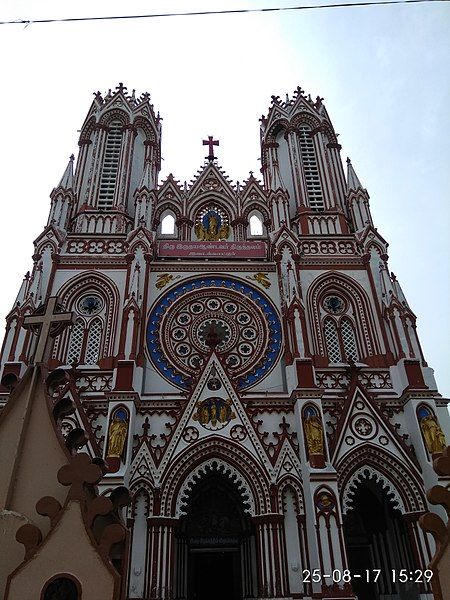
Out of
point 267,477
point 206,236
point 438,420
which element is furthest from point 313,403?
point 206,236

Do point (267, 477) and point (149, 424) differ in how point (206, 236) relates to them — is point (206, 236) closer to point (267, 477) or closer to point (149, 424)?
point (149, 424)

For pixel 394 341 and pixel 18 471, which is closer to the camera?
pixel 18 471

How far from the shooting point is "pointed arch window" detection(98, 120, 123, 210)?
20750 millimetres

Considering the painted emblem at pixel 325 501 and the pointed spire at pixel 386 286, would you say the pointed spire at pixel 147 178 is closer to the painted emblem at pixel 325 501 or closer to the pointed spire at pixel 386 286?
the pointed spire at pixel 386 286

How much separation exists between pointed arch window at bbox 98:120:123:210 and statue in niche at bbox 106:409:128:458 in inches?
388

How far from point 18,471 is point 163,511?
7623mm

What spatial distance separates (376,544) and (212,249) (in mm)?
11159

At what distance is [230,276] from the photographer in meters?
18.1

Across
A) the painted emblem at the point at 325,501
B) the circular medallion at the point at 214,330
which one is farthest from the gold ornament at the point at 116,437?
the painted emblem at the point at 325,501

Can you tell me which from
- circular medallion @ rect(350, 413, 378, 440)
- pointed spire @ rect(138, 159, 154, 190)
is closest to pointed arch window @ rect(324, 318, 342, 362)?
circular medallion @ rect(350, 413, 378, 440)

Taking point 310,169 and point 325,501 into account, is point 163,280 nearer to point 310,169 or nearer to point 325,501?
point 310,169

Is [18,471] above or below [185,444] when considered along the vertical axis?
below

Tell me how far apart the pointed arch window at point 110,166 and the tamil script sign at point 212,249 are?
3631 millimetres

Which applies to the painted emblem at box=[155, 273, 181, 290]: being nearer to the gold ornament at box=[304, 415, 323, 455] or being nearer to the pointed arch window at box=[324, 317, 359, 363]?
the pointed arch window at box=[324, 317, 359, 363]
